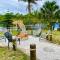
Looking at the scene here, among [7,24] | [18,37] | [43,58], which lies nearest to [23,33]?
[18,37]

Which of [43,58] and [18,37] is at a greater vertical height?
[18,37]

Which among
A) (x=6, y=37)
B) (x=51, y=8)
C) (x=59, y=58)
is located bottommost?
(x=59, y=58)

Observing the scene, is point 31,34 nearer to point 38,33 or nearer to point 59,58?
point 38,33

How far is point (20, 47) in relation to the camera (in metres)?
6.40

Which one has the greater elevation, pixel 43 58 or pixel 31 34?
pixel 31 34

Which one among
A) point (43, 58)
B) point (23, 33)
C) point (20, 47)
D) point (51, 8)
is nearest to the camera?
point (43, 58)

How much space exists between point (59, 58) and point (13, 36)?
165cm

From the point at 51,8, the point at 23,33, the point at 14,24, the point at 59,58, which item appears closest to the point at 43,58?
the point at 59,58

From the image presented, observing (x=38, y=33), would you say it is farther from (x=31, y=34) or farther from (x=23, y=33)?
(x=23, y=33)

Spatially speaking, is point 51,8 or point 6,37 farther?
point 51,8

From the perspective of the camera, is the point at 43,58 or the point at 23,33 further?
the point at 23,33

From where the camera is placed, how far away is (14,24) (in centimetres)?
621

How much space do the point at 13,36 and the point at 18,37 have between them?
0.19 meters

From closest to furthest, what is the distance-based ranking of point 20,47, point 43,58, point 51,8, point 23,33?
point 43,58, point 23,33, point 20,47, point 51,8
